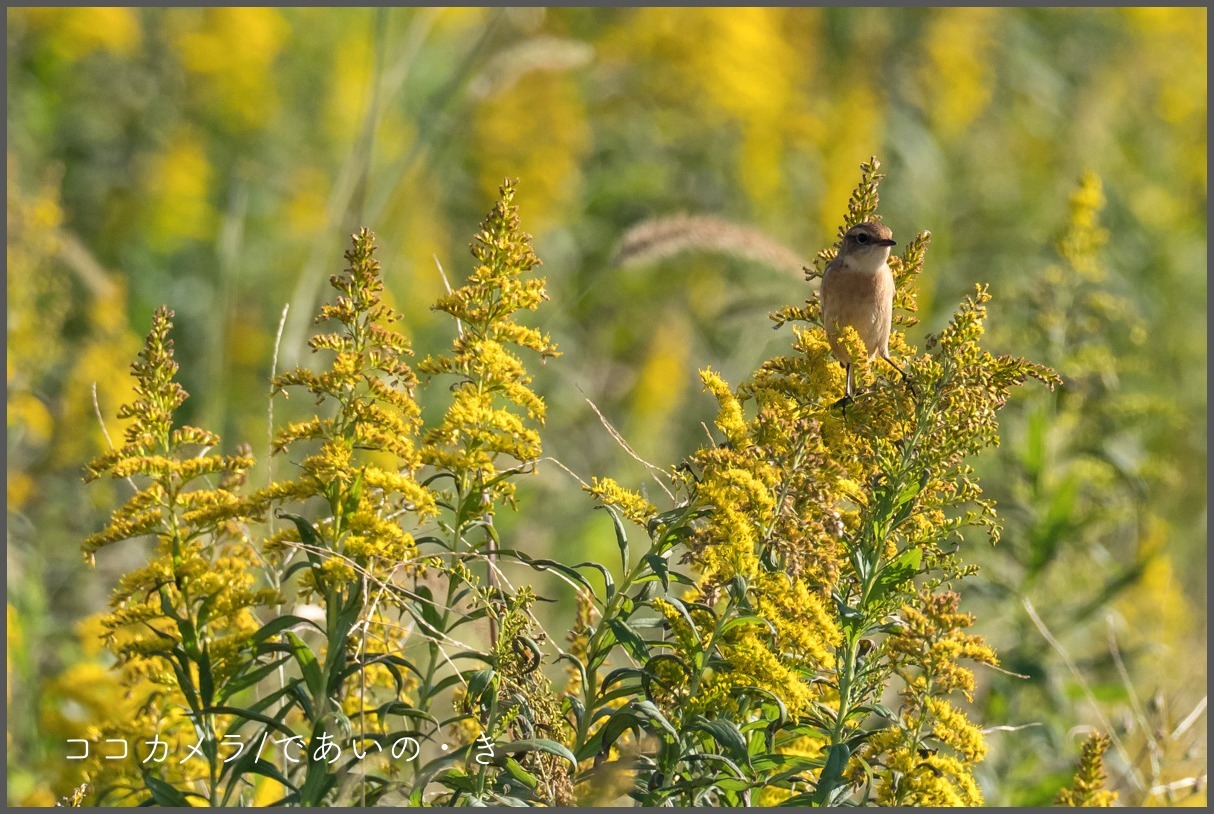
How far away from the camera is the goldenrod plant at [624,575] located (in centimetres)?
311

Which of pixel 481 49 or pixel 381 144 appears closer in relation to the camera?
pixel 481 49

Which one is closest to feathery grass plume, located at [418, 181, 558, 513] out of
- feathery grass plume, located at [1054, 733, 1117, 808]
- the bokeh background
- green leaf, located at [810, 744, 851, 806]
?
green leaf, located at [810, 744, 851, 806]

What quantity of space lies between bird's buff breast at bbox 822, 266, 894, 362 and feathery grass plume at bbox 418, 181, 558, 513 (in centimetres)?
67

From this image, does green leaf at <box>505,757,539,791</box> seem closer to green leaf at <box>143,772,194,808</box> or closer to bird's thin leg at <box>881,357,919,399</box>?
green leaf at <box>143,772,194,808</box>

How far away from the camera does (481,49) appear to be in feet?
21.7

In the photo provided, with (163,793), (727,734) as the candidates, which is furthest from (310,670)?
(727,734)

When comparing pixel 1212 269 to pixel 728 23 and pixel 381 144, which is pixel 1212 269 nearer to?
pixel 728 23

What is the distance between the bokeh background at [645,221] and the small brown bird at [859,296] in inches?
79.8

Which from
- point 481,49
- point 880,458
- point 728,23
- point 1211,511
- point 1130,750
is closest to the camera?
point 880,458

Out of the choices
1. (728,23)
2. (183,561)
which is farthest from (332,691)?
(728,23)

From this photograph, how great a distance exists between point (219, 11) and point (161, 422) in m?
8.38

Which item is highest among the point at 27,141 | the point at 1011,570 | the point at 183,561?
the point at 27,141

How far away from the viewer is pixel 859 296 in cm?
354

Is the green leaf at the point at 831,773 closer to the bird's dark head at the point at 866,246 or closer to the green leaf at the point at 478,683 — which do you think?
the green leaf at the point at 478,683
